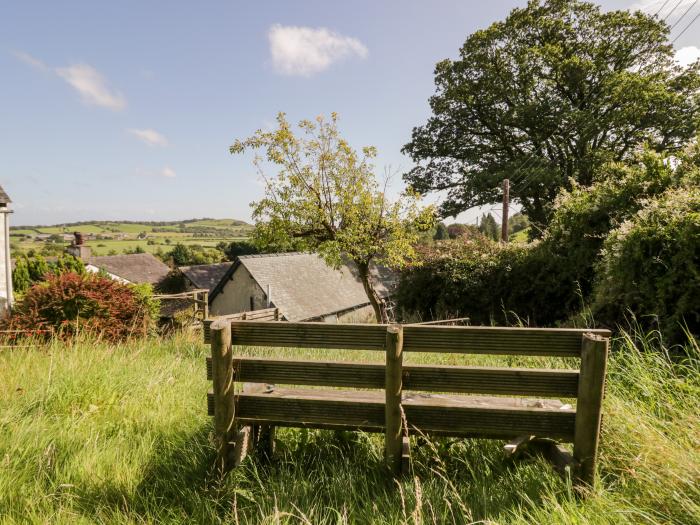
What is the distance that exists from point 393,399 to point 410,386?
5.9 inches

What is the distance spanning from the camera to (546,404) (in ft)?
9.86

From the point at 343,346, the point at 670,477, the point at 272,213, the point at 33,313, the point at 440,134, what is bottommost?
the point at 33,313

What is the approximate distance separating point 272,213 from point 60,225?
146355 mm

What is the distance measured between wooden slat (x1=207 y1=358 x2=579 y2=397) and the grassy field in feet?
1.71

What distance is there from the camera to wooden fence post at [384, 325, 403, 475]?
2.60 meters

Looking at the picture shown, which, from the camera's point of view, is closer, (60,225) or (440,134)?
(440,134)

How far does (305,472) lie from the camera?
298 centimetres

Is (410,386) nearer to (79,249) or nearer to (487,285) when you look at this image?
(487,285)

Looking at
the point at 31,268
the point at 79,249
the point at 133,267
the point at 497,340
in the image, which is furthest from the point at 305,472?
the point at 133,267

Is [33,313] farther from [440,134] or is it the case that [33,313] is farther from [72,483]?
[440,134]

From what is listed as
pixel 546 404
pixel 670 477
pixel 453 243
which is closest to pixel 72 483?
pixel 546 404

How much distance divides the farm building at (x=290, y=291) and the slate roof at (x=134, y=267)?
49.0ft

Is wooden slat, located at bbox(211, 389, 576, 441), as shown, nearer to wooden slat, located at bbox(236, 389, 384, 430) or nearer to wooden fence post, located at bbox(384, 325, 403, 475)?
wooden slat, located at bbox(236, 389, 384, 430)

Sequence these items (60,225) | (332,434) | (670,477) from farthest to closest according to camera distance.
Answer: (60,225)
(332,434)
(670,477)
